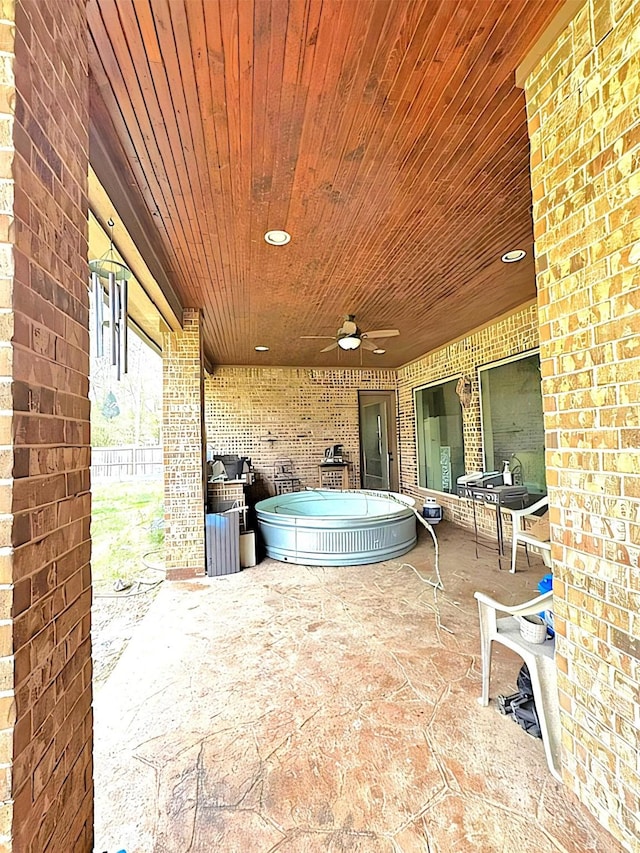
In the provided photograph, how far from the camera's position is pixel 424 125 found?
6.86ft

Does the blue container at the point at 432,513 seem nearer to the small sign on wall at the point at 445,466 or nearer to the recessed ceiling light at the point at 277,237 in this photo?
the small sign on wall at the point at 445,466

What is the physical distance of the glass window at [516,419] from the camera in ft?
16.4

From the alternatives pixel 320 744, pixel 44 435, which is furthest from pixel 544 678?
pixel 44 435

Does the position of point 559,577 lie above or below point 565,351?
below

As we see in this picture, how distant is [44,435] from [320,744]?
2.03 meters

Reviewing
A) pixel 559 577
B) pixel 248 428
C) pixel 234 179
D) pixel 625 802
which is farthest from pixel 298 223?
pixel 248 428

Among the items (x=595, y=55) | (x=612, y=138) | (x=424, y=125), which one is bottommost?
(x=612, y=138)

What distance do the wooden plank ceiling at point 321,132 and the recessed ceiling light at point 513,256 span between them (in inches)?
3.3

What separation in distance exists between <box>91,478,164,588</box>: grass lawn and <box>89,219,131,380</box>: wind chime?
240 cm

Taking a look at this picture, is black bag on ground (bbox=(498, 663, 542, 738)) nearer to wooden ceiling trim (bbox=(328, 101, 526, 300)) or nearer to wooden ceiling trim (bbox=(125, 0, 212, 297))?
wooden ceiling trim (bbox=(328, 101, 526, 300))

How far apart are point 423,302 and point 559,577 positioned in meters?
3.79

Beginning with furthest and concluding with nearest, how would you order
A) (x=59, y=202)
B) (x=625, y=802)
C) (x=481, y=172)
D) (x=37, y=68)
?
(x=481, y=172), (x=625, y=802), (x=59, y=202), (x=37, y=68)

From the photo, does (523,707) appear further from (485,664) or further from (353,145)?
(353,145)

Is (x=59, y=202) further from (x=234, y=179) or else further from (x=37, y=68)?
(x=234, y=179)
